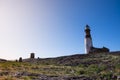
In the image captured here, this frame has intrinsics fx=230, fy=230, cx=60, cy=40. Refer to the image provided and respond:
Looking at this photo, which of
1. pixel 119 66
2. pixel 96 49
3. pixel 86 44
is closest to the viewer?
pixel 119 66

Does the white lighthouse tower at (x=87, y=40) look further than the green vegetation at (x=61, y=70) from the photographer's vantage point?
Yes

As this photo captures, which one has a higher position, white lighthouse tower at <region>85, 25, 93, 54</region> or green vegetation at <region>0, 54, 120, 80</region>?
white lighthouse tower at <region>85, 25, 93, 54</region>

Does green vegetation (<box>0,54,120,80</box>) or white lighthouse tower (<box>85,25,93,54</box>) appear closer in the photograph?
green vegetation (<box>0,54,120,80</box>)

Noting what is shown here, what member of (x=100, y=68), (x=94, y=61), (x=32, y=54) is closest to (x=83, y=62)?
(x=94, y=61)

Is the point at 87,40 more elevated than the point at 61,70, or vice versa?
the point at 87,40

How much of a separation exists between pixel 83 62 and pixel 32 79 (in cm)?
1341

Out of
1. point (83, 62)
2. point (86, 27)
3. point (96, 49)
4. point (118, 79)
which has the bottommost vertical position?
point (118, 79)

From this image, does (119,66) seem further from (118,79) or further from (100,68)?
(118,79)

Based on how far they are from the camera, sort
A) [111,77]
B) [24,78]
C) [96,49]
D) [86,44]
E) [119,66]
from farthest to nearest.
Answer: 1. [86,44]
2. [96,49]
3. [119,66]
4. [111,77]
5. [24,78]

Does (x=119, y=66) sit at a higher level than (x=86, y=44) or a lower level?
lower

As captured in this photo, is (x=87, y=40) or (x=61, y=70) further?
(x=87, y=40)

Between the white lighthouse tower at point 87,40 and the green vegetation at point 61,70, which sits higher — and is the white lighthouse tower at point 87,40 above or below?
above

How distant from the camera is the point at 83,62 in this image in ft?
102

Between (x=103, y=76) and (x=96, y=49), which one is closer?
(x=103, y=76)
